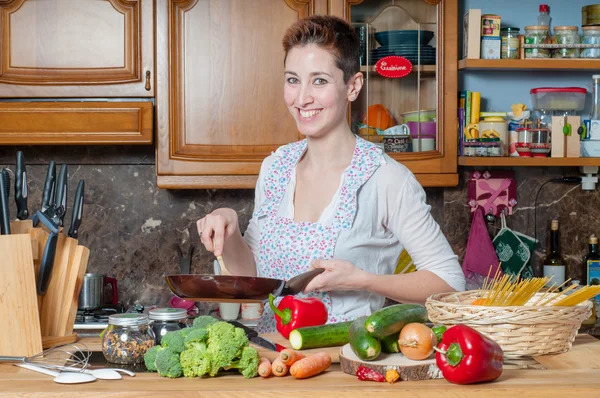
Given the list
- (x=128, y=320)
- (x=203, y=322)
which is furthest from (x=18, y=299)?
(x=203, y=322)

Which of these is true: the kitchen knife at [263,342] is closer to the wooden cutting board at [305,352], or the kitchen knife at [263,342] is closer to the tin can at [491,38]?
the wooden cutting board at [305,352]

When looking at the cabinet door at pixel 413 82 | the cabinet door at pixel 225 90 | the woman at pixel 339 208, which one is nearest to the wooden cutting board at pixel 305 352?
the woman at pixel 339 208

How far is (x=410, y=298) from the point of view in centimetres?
191

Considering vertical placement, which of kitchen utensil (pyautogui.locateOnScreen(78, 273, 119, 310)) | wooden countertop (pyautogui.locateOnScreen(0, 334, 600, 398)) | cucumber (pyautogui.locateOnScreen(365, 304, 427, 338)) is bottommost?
kitchen utensil (pyautogui.locateOnScreen(78, 273, 119, 310))

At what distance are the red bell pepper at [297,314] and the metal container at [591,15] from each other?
205 centimetres

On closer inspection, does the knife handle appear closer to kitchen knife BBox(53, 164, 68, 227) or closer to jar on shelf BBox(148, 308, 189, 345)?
kitchen knife BBox(53, 164, 68, 227)

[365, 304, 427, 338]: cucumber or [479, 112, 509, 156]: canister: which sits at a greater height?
[479, 112, 509, 156]: canister

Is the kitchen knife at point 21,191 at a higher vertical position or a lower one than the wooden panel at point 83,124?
lower

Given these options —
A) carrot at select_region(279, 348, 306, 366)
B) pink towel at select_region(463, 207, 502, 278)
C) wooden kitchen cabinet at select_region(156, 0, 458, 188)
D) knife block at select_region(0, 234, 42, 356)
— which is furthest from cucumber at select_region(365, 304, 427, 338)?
pink towel at select_region(463, 207, 502, 278)

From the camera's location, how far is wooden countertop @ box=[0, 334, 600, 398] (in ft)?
4.18

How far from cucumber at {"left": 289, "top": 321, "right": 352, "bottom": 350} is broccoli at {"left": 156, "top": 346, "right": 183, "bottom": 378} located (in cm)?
26

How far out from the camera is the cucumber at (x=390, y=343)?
142 centimetres

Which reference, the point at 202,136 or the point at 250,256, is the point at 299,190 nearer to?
the point at 250,256

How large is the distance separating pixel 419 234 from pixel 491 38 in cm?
144
